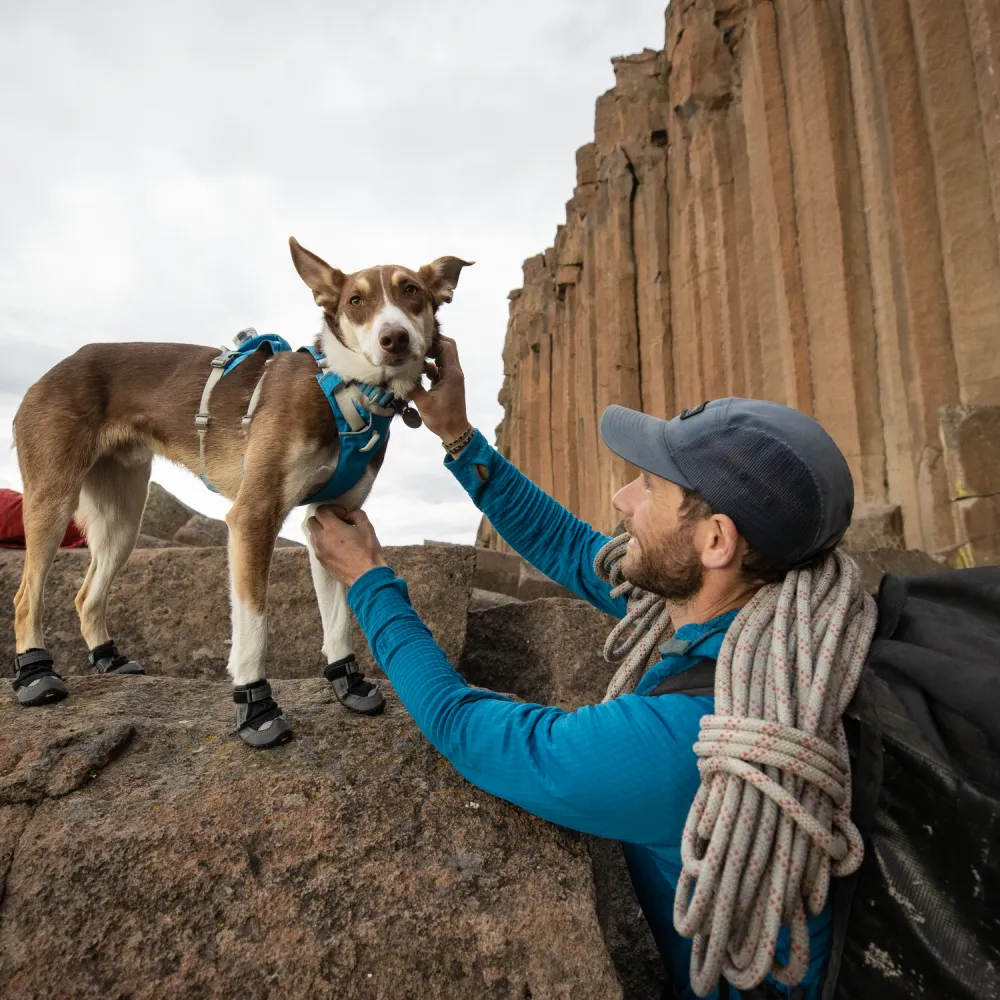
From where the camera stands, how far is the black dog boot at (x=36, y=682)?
269 cm

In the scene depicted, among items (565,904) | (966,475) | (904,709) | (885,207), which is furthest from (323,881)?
(885,207)

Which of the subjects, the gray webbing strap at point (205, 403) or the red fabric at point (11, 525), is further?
the red fabric at point (11, 525)

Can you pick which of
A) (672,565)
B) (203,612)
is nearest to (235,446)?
(203,612)

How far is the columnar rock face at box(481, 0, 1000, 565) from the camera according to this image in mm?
5855

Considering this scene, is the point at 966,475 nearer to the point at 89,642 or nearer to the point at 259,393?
the point at 259,393

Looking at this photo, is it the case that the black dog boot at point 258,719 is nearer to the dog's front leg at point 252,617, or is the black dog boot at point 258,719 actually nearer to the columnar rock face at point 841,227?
the dog's front leg at point 252,617

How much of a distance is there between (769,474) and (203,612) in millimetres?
3694

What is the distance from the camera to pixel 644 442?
212 cm

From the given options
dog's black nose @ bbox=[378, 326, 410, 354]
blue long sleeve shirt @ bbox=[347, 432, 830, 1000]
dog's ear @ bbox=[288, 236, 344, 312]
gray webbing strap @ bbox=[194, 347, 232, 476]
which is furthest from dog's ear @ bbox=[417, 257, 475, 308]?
blue long sleeve shirt @ bbox=[347, 432, 830, 1000]

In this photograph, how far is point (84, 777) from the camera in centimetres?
225

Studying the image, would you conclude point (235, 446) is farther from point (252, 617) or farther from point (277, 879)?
point (277, 879)

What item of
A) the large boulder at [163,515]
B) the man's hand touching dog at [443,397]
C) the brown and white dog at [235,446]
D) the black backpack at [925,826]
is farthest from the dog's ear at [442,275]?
the large boulder at [163,515]

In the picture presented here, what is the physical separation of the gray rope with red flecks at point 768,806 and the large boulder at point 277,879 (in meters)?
0.50

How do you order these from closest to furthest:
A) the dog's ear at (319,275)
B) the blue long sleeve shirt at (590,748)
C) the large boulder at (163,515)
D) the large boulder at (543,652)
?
the blue long sleeve shirt at (590,748) → the dog's ear at (319,275) → the large boulder at (543,652) → the large boulder at (163,515)
